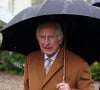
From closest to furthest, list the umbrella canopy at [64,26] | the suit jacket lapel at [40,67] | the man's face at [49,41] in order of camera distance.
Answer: the umbrella canopy at [64,26] → the man's face at [49,41] → the suit jacket lapel at [40,67]

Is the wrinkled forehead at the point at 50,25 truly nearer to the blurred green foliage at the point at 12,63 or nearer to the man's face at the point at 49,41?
the man's face at the point at 49,41

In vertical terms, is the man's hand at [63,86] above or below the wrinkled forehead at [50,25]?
below

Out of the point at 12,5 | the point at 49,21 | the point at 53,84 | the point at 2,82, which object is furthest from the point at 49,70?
the point at 12,5

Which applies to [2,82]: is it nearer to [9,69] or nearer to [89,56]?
[9,69]

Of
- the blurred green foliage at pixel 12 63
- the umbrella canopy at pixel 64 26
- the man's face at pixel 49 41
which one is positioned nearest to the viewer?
the umbrella canopy at pixel 64 26

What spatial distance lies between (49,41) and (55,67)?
245 millimetres

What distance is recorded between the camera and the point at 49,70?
4.12m

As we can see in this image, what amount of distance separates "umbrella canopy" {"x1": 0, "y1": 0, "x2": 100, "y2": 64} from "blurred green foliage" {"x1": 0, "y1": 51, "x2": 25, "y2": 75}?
11.7 meters

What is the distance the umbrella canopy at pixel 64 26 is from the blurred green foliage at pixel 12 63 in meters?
11.7

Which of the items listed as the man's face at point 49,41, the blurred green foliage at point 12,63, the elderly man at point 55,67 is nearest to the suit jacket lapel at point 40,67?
the elderly man at point 55,67

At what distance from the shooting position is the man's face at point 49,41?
4023mm

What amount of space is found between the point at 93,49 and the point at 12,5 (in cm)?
1659

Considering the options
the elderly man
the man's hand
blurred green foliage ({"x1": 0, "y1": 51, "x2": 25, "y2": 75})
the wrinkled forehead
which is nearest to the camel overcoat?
the elderly man

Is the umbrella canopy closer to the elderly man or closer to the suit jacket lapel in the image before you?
the elderly man
